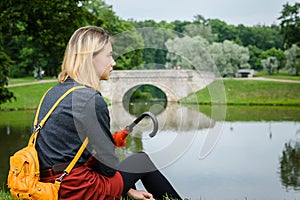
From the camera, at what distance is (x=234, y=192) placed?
19.7 ft

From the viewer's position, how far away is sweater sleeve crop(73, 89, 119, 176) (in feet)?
6.49

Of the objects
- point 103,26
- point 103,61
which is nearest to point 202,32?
point 103,26

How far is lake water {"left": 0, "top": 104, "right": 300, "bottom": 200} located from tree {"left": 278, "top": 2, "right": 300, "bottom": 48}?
655 inches

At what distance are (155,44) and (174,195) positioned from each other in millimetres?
970

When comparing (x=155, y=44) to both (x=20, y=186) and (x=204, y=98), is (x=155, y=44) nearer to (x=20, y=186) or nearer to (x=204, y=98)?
(x=20, y=186)

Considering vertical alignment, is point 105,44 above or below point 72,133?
above

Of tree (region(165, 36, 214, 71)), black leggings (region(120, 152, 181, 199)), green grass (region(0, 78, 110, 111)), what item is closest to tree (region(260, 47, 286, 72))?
green grass (region(0, 78, 110, 111))

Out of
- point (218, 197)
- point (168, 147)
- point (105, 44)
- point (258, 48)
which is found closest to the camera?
point (105, 44)

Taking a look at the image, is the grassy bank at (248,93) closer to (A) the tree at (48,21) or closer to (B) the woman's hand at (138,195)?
(A) the tree at (48,21)

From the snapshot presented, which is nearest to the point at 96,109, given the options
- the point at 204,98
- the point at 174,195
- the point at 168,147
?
the point at 168,147

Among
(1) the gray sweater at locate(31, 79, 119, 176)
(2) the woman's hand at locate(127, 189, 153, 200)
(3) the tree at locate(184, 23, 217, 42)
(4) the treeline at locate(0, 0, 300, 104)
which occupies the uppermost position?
(3) the tree at locate(184, 23, 217, 42)

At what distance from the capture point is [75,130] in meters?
2.03

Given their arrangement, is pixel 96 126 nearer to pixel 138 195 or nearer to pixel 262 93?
pixel 138 195

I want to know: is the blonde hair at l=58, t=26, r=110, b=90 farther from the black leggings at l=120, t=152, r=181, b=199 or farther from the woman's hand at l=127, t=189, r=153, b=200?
the woman's hand at l=127, t=189, r=153, b=200
